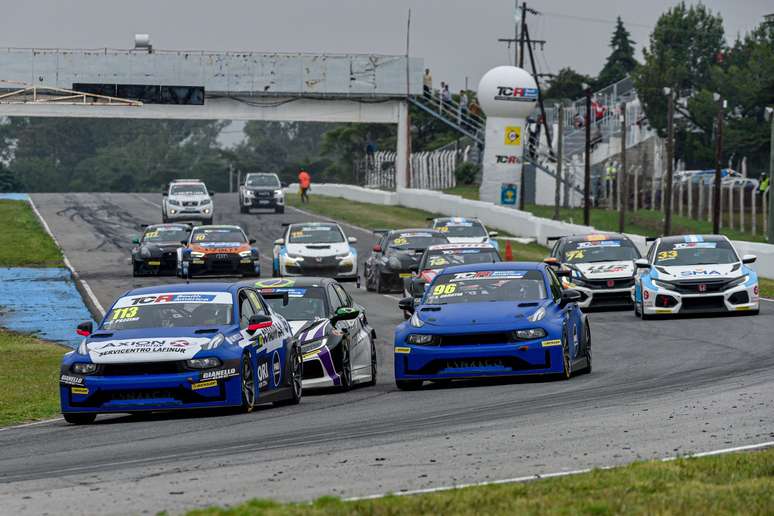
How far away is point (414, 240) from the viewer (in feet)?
117

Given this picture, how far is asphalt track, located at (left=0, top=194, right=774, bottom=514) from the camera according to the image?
9531mm

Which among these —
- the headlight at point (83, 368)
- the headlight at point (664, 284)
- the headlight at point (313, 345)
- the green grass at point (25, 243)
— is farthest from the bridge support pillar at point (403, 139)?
the headlight at point (83, 368)

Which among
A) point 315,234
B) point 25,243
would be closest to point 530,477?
point 315,234

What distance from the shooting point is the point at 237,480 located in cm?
975

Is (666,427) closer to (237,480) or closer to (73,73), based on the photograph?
(237,480)

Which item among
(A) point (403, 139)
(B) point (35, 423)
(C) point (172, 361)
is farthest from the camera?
(A) point (403, 139)

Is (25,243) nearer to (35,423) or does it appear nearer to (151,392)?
(35,423)

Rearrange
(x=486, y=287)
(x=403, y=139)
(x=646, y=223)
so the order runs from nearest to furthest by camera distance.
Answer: (x=486, y=287) → (x=646, y=223) → (x=403, y=139)

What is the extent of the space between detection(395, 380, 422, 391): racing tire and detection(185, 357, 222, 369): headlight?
128 inches

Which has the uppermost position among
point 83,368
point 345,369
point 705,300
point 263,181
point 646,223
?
point 263,181

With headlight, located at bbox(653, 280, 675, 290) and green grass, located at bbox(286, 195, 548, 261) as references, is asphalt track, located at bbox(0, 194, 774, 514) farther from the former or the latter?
green grass, located at bbox(286, 195, 548, 261)

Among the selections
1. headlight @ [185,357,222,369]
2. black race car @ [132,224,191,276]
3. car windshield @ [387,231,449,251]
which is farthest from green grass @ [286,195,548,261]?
headlight @ [185,357,222,369]

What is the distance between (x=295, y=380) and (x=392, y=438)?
4.27m

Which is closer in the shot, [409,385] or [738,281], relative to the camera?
[409,385]
